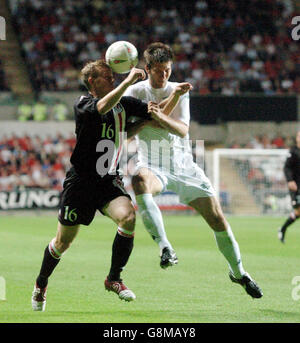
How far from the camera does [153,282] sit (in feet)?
28.7

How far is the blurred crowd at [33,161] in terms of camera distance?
22484mm

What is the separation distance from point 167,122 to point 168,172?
683 millimetres

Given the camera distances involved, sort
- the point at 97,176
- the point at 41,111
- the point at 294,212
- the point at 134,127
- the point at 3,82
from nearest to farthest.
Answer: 1. the point at 97,176
2. the point at 134,127
3. the point at 294,212
4. the point at 41,111
5. the point at 3,82

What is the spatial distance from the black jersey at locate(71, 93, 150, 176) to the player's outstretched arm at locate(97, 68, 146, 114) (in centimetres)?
15

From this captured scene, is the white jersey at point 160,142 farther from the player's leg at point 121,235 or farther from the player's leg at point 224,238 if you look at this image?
the player's leg at point 121,235

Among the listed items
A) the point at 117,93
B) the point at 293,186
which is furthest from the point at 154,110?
the point at 293,186

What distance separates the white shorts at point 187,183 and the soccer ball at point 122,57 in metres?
1.18

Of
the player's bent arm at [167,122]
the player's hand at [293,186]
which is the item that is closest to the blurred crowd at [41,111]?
the player's hand at [293,186]

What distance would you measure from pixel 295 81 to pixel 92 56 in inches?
286

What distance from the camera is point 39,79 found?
2577 centimetres

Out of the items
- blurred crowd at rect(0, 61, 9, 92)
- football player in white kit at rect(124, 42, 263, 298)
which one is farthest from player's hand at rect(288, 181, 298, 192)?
blurred crowd at rect(0, 61, 9, 92)

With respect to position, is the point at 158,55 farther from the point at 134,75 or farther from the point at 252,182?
the point at 252,182

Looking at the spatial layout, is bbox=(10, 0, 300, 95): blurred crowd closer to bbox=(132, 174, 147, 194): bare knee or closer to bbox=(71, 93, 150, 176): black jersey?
bbox=(132, 174, 147, 194): bare knee
